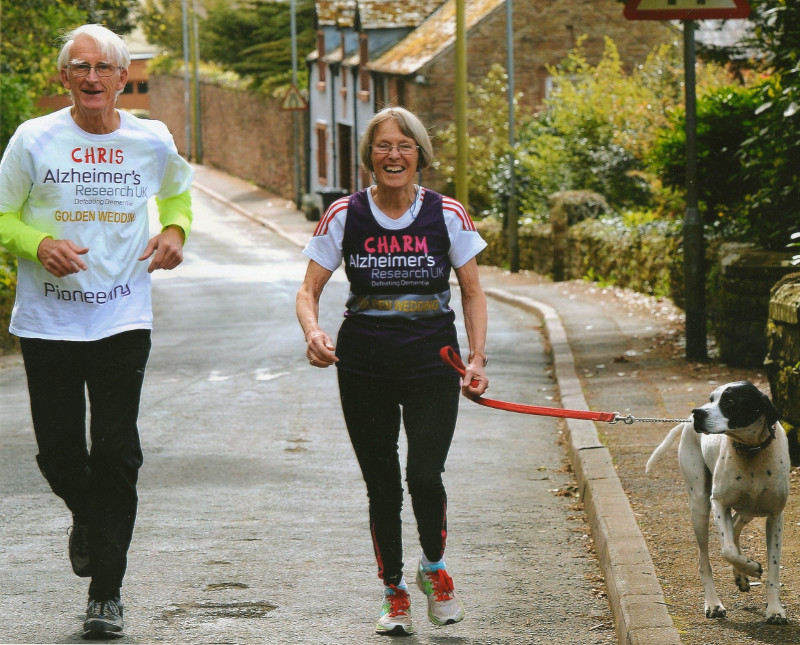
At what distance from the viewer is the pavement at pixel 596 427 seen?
16.1ft

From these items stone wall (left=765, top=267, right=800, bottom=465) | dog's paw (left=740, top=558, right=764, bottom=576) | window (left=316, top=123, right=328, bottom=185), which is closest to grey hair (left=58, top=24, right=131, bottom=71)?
dog's paw (left=740, top=558, right=764, bottom=576)

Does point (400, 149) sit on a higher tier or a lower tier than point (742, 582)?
higher

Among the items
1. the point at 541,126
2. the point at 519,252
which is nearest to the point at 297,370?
the point at 519,252

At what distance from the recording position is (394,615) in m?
4.91

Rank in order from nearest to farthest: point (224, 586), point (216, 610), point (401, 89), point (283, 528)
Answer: point (216, 610) < point (224, 586) < point (283, 528) < point (401, 89)

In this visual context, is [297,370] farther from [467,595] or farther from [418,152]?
[418,152]

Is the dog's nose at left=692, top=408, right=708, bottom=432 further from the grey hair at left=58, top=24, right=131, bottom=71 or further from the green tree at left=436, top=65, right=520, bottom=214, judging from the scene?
the green tree at left=436, top=65, right=520, bottom=214

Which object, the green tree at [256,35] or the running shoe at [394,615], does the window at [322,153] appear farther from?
the running shoe at [394,615]

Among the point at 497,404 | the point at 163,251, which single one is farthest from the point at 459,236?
the point at 163,251

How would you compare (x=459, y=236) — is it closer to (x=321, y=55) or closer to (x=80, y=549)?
(x=80, y=549)

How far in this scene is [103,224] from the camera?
15.6ft

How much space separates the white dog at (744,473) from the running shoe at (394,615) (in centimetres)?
105

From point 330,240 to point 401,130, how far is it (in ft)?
1.43

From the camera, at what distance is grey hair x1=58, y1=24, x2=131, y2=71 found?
4766 millimetres
